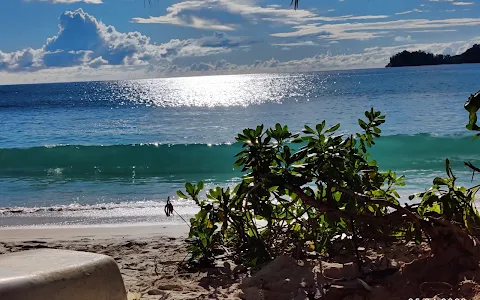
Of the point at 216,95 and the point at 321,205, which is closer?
the point at 321,205

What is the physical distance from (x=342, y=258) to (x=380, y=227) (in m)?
0.39

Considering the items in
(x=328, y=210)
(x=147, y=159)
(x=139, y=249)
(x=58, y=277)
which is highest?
(x=328, y=210)

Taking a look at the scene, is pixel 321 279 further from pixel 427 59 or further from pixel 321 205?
pixel 427 59

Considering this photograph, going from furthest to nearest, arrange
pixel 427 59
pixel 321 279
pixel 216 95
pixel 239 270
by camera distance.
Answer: pixel 427 59, pixel 216 95, pixel 239 270, pixel 321 279

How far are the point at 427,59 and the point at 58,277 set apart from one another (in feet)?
329

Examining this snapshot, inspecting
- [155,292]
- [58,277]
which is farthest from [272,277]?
[58,277]

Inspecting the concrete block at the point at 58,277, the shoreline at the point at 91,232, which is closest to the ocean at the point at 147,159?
the shoreline at the point at 91,232

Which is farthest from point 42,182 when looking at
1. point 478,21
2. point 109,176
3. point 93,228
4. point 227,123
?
point 478,21

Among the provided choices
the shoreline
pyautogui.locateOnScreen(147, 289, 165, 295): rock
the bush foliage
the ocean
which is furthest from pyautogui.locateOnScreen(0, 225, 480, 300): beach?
the ocean

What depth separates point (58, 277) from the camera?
8.64ft

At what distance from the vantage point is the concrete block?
246cm

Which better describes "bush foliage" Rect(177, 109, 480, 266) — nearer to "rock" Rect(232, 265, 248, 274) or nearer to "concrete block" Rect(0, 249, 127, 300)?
"rock" Rect(232, 265, 248, 274)

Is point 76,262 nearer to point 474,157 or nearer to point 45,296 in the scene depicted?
point 45,296

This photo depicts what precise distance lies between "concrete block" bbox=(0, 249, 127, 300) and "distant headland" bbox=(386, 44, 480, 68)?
96.2m
